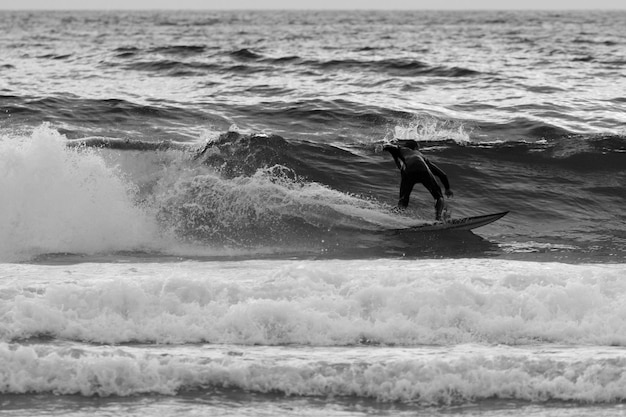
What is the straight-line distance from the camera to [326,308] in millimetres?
8250

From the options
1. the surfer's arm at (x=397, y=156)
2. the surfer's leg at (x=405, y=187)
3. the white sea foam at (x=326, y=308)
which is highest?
the surfer's arm at (x=397, y=156)

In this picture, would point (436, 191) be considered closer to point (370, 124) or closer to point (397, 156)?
point (397, 156)

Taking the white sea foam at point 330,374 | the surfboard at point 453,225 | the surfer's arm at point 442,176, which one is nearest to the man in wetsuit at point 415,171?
the surfer's arm at point 442,176

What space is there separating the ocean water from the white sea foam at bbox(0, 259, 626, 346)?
23 mm

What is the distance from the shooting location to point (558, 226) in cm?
1376

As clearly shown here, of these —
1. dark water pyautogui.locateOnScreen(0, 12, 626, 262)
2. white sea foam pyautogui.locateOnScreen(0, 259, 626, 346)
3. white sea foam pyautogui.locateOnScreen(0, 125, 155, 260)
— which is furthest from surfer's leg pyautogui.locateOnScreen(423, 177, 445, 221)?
white sea foam pyautogui.locateOnScreen(0, 125, 155, 260)

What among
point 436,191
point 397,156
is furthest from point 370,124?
point 436,191

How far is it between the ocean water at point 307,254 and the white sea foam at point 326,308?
23mm

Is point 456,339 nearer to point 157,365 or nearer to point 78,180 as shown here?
point 157,365

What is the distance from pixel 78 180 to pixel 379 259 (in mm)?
4699

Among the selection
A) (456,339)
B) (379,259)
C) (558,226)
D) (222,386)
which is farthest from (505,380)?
(558,226)

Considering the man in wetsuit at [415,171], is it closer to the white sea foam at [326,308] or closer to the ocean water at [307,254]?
the ocean water at [307,254]

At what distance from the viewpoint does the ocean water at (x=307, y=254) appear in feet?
22.9

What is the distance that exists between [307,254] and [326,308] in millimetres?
3728
